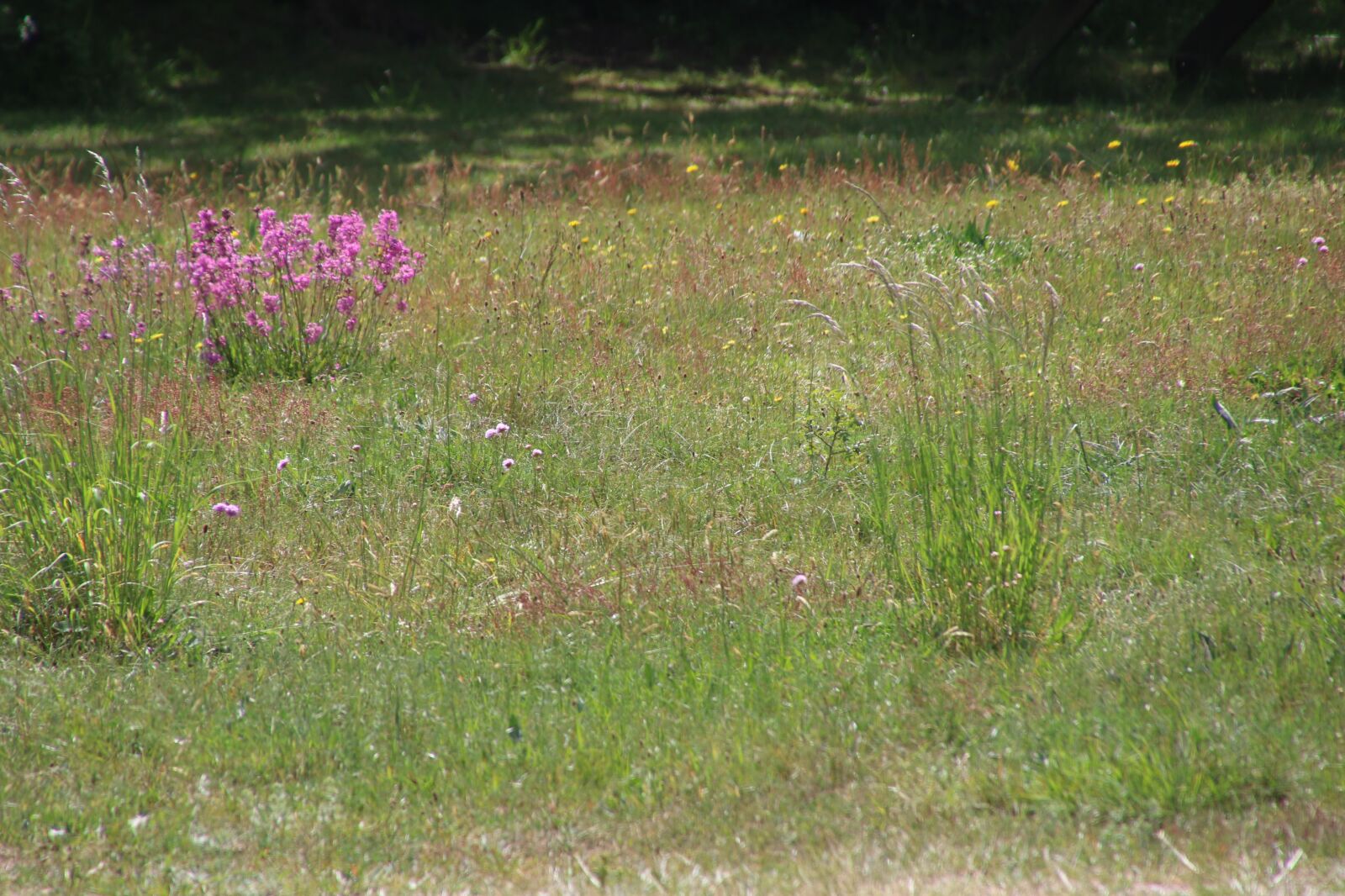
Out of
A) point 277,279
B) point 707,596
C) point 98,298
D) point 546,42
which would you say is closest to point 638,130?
point 546,42

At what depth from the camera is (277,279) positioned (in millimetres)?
6184

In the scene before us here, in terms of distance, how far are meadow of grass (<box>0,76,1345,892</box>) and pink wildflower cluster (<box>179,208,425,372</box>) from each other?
0.20 meters

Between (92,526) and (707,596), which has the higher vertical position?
(92,526)

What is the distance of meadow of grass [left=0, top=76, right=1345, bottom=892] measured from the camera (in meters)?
2.99

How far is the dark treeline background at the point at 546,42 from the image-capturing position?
1692 cm

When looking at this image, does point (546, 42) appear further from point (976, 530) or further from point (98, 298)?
point (976, 530)

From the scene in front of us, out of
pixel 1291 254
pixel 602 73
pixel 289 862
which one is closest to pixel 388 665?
pixel 289 862

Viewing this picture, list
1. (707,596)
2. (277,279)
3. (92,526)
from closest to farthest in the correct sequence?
(92,526), (707,596), (277,279)

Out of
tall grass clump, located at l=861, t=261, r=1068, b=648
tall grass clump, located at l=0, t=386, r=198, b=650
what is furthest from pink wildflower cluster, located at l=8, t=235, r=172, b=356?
tall grass clump, located at l=861, t=261, r=1068, b=648

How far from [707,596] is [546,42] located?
18561 millimetres

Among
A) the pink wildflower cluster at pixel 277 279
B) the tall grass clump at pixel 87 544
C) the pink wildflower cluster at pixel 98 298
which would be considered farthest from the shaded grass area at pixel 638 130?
A: the tall grass clump at pixel 87 544

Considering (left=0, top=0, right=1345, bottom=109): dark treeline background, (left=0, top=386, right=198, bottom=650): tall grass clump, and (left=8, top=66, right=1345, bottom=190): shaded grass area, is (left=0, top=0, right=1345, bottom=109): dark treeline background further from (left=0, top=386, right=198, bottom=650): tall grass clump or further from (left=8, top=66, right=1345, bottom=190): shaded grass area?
(left=0, top=386, right=198, bottom=650): tall grass clump

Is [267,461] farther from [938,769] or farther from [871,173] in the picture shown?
[871,173]

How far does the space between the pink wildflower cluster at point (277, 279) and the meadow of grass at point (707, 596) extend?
20 cm
